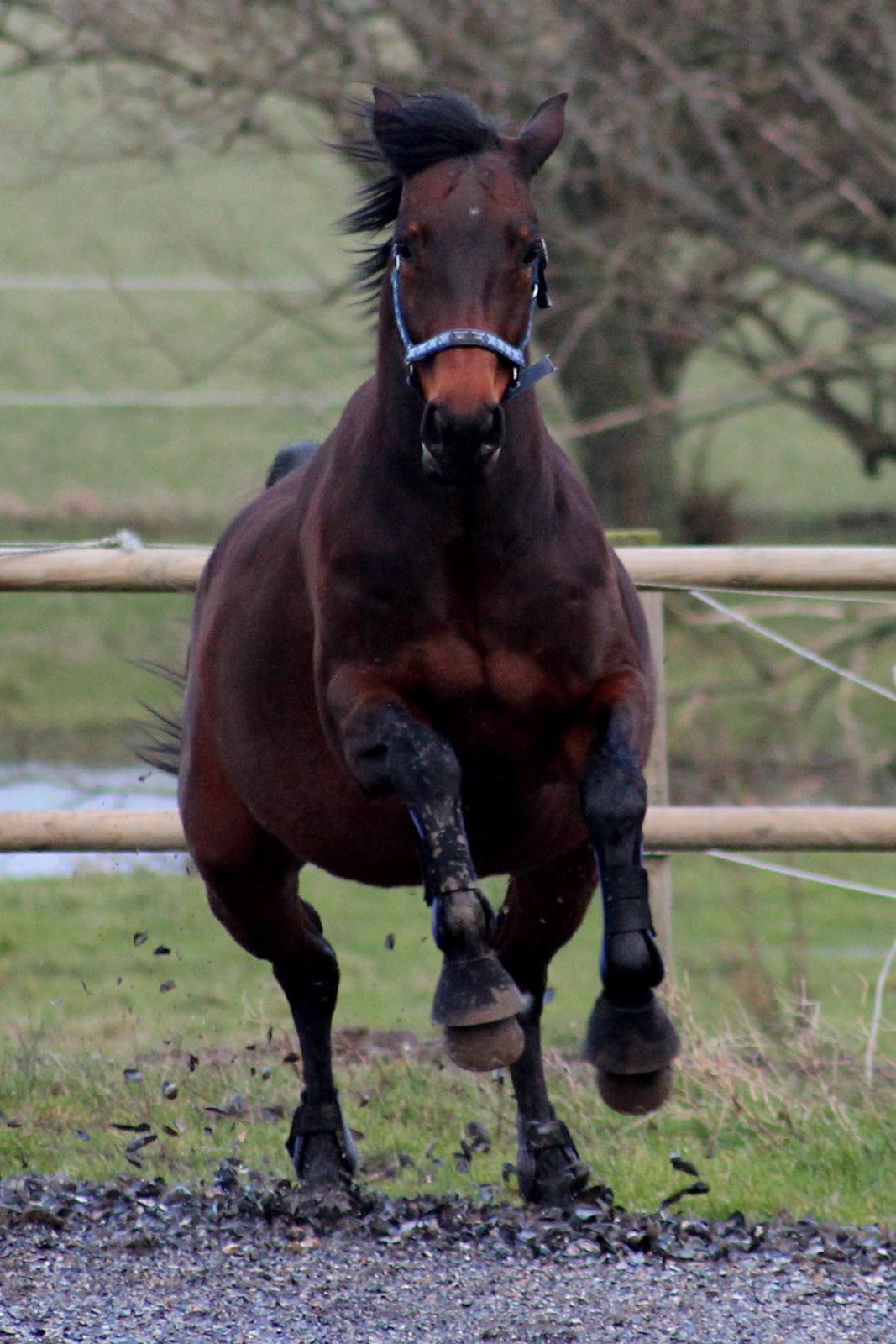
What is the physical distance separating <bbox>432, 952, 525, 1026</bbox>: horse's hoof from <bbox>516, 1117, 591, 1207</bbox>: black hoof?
3.17 ft

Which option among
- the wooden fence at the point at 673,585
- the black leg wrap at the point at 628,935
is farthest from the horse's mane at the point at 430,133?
the wooden fence at the point at 673,585

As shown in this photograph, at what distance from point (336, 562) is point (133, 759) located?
8584 mm

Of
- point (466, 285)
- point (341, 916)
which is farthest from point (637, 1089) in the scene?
point (341, 916)

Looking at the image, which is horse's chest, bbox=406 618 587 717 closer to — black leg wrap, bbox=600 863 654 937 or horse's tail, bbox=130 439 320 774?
black leg wrap, bbox=600 863 654 937

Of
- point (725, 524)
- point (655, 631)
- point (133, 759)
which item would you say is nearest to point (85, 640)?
point (133, 759)

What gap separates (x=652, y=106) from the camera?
346 inches

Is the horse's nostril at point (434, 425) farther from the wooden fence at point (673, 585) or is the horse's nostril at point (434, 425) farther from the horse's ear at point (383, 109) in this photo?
the wooden fence at point (673, 585)

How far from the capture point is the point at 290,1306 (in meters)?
3.37

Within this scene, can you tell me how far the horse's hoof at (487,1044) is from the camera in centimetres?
323

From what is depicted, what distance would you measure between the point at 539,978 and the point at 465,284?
1.74 m

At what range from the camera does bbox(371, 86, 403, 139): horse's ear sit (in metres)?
3.37

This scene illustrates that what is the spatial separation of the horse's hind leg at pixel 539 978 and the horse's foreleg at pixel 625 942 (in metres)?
0.64

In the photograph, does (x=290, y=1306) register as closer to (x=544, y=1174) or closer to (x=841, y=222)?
(x=544, y=1174)

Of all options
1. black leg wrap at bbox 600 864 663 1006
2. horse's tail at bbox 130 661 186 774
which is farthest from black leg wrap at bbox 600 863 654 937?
horse's tail at bbox 130 661 186 774
